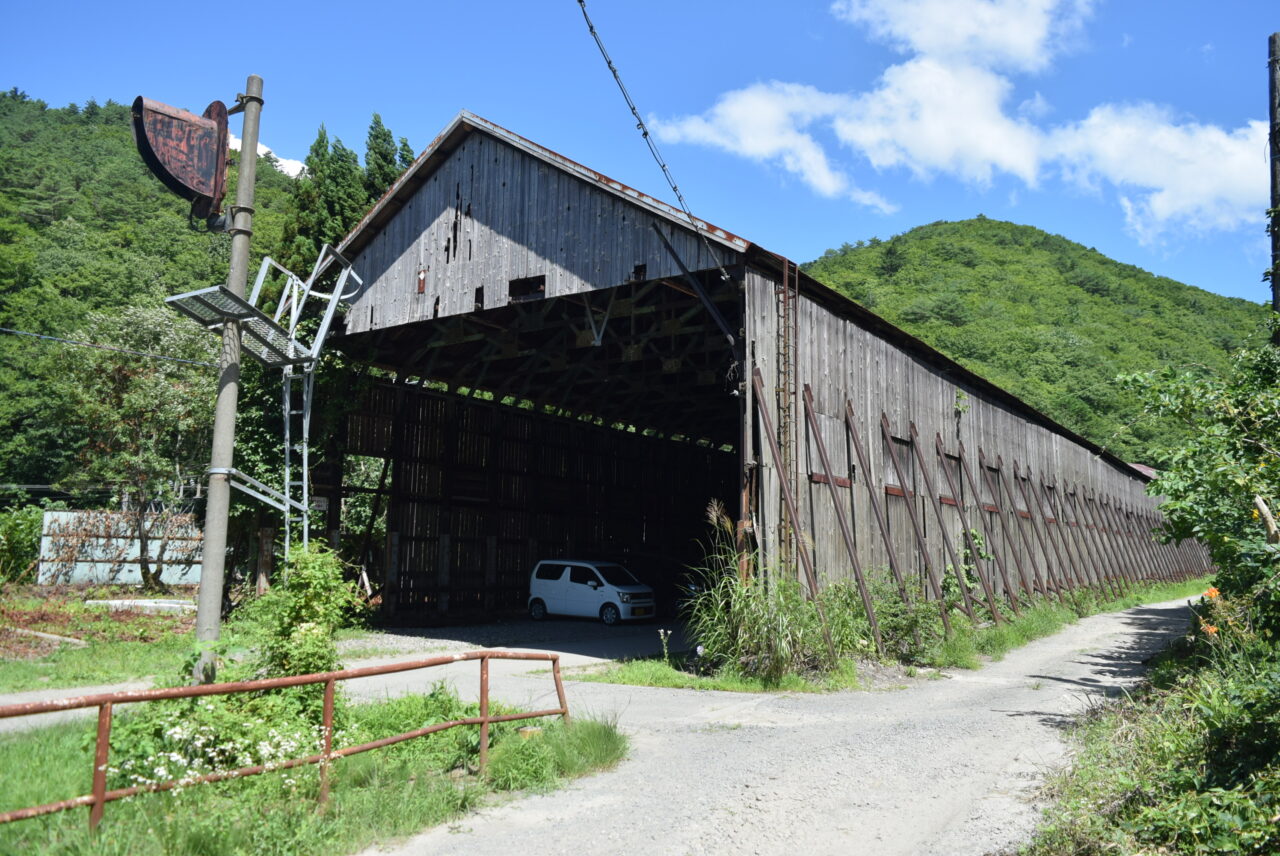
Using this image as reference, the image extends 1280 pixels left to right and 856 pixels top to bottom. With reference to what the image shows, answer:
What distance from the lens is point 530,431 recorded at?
23.9 meters

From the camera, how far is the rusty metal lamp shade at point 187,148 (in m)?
6.19

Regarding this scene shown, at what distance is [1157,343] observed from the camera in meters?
75.1

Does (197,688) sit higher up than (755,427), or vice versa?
(755,427)

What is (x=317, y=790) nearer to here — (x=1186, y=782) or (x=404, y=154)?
(x=1186, y=782)

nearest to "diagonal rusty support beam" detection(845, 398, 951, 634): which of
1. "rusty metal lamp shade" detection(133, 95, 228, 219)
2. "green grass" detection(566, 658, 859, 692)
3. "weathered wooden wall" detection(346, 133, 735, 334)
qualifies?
"green grass" detection(566, 658, 859, 692)

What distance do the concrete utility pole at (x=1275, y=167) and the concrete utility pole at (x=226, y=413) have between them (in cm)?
1064

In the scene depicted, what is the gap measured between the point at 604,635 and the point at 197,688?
14.9 metres

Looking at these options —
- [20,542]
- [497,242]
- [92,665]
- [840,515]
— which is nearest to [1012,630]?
[840,515]

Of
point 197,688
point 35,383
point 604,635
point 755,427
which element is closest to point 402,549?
point 604,635

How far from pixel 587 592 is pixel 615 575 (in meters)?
0.99

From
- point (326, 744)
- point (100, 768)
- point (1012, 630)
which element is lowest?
point (1012, 630)

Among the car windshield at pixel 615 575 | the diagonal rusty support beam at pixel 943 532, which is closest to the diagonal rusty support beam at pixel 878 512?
the diagonal rusty support beam at pixel 943 532

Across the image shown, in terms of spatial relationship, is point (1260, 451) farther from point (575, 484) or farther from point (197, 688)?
point (575, 484)

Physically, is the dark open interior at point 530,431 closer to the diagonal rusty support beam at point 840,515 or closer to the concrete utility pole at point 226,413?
the diagonal rusty support beam at point 840,515
